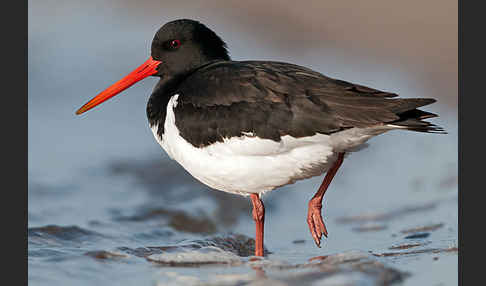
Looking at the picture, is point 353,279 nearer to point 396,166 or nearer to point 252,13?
point 396,166

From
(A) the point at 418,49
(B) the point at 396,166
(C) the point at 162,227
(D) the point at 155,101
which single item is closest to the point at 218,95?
(D) the point at 155,101

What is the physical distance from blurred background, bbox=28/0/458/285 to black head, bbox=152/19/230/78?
1.59 meters

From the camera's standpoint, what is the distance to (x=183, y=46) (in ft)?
18.5

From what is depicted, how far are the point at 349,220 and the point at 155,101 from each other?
2609 millimetres

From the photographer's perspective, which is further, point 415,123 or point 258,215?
point 258,215

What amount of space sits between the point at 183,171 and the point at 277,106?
3719 millimetres

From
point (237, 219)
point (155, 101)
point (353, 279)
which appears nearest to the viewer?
point (353, 279)

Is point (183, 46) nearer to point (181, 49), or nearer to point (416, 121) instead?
point (181, 49)

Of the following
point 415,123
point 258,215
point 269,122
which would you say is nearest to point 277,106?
point 269,122

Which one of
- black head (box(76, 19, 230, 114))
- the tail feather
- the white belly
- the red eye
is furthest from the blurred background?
the red eye

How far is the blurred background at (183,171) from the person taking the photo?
20.2 feet

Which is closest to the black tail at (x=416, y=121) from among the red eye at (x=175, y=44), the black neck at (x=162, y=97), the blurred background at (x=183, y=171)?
the blurred background at (x=183, y=171)

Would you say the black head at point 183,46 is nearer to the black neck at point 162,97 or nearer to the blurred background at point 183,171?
the black neck at point 162,97

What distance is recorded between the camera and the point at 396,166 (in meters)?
8.12
